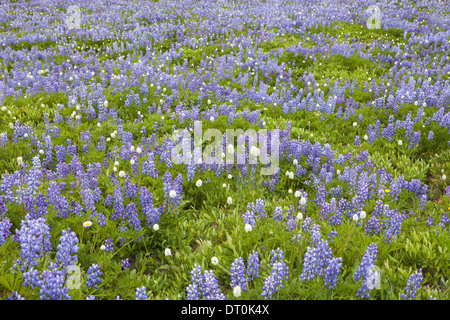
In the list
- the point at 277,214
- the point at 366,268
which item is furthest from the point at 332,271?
the point at 277,214

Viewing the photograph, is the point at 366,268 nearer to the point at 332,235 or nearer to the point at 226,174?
the point at 332,235

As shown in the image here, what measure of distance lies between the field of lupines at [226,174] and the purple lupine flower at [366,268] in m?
0.02

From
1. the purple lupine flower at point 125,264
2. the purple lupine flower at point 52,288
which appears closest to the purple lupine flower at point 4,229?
the purple lupine flower at point 52,288

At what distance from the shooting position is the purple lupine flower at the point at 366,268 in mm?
3039

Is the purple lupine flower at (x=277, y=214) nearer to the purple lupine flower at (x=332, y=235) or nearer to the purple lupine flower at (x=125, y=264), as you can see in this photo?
the purple lupine flower at (x=332, y=235)

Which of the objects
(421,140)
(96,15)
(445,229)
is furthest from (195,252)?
(96,15)

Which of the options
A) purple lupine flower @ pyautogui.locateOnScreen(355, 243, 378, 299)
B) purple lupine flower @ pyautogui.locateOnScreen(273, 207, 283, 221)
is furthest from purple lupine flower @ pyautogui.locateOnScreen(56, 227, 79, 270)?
purple lupine flower @ pyautogui.locateOnScreen(355, 243, 378, 299)

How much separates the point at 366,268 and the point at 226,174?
9.75 ft

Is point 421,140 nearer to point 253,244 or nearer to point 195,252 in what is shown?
point 253,244

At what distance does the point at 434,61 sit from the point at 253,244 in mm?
10338

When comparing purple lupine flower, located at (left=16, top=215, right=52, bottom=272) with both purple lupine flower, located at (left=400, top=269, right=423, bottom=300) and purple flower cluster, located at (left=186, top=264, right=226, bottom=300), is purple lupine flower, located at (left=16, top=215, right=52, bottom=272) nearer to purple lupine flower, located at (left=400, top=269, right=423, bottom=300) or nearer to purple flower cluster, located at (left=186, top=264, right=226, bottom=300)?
purple flower cluster, located at (left=186, top=264, right=226, bottom=300)

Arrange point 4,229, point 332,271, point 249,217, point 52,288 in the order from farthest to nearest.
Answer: point 249,217, point 4,229, point 332,271, point 52,288

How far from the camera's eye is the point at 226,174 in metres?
5.63

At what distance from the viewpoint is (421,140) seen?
686 cm
